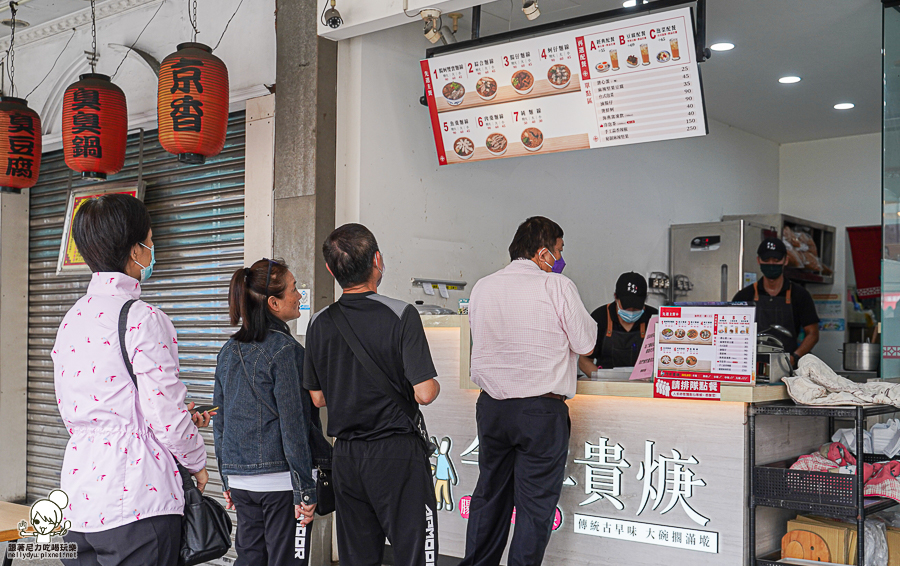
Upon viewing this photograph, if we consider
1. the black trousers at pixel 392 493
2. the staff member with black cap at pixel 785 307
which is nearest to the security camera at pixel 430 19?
the black trousers at pixel 392 493

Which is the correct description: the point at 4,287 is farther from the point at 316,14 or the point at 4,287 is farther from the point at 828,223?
the point at 828,223

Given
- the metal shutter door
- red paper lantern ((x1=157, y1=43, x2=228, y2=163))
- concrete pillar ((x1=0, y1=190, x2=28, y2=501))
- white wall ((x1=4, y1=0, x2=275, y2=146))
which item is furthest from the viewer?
concrete pillar ((x1=0, y1=190, x2=28, y2=501))

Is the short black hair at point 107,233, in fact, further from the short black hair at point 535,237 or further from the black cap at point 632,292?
the black cap at point 632,292

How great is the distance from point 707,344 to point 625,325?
5.93 feet

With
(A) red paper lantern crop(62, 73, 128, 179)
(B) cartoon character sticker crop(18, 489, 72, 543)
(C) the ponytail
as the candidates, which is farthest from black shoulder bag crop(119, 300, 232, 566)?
(A) red paper lantern crop(62, 73, 128, 179)

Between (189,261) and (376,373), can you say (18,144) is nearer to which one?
Answer: (189,261)

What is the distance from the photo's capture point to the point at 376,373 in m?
2.81

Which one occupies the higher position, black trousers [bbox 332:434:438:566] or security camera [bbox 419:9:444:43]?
security camera [bbox 419:9:444:43]

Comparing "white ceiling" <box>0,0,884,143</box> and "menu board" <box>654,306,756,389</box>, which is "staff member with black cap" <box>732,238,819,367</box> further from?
"menu board" <box>654,306,756,389</box>

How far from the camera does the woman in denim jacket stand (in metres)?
3.10

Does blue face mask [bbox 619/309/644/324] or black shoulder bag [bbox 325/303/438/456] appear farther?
blue face mask [bbox 619/309/644/324]

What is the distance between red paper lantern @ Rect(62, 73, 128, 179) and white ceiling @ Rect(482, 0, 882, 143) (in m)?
2.28

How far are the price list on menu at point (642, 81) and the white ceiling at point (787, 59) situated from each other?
109 centimetres

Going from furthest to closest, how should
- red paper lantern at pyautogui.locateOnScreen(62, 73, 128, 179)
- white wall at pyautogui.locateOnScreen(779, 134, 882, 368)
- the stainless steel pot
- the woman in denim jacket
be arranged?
white wall at pyautogui.locateOnScreen(779, 134, 882, 368) < the stainless steel pot < red paper lantern at pyautogui.locateOnScreen(62, 73, 128, 179) < the woman in denim jacket
